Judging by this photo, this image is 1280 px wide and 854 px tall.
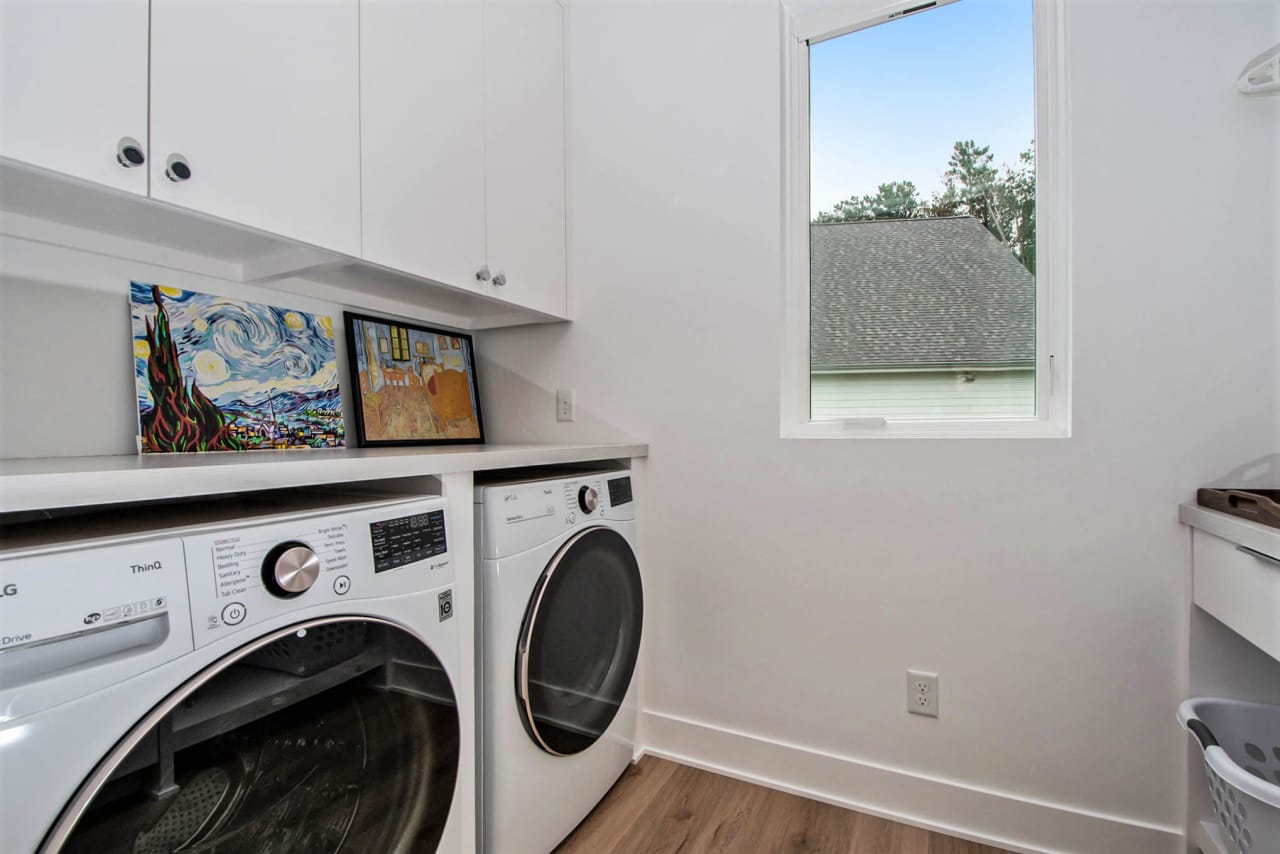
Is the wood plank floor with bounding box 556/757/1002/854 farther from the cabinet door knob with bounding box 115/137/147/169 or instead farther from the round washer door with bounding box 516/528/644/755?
the cabinet door knob with bounding box 115/137/147/169

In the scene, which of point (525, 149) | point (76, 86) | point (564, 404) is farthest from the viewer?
point (564, 404)

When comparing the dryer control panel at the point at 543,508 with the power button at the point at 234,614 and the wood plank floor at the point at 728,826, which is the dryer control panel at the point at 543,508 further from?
the wood plank floor at the point at 728,826

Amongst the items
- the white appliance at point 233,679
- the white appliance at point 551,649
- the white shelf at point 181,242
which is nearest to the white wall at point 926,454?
the white appliance at point 551,649

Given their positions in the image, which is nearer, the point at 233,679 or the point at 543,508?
the point at 233,679

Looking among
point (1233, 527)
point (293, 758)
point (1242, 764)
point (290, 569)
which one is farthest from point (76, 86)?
point (1242, 764)

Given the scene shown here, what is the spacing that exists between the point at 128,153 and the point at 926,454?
5.65ft

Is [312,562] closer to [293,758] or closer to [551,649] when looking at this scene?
[293,758]

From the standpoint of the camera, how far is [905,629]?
1.52 meters

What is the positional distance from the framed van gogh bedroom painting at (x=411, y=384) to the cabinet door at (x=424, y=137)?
1.28 ft

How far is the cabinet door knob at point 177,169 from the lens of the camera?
954 mm

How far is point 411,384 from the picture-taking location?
181 cm

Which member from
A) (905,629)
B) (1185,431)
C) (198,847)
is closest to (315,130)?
(198,847)

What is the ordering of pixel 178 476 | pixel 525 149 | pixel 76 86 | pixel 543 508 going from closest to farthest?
pixel 178 476 → pixel 76 86 → pixel 543 508 → pixel 525 149

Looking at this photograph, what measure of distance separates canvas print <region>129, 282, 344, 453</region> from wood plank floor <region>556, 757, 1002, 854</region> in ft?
4.03
